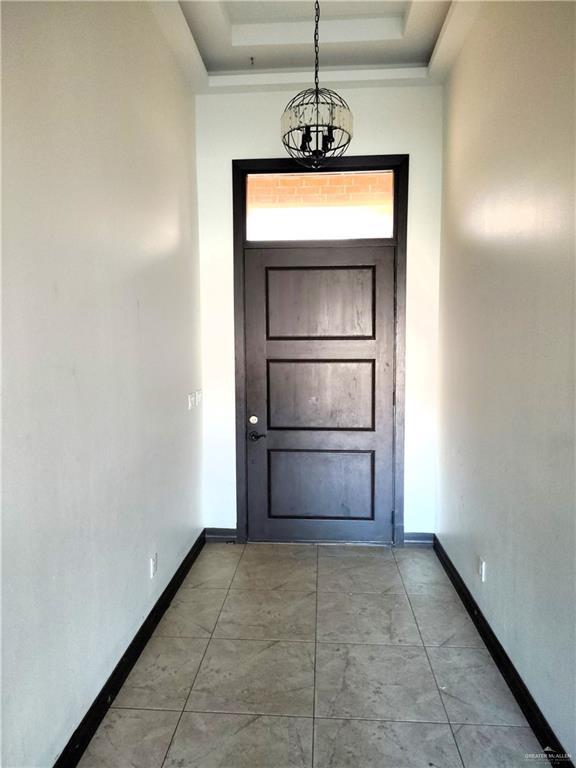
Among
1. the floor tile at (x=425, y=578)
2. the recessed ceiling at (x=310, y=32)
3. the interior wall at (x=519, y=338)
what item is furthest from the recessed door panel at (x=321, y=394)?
the recessed ceiling at (x=310, y=32)

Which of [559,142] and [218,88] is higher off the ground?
[218,88]

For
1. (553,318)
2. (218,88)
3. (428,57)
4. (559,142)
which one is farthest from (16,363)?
(428,57)

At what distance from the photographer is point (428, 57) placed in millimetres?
3215

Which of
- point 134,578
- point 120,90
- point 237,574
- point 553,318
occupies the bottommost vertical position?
point 237,574

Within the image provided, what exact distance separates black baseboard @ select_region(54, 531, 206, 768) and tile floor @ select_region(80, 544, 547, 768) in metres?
0.04

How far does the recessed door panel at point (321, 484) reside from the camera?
3.66 meters

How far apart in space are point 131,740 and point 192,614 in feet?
2.89

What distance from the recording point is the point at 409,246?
138 inches

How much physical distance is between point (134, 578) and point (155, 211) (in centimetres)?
186

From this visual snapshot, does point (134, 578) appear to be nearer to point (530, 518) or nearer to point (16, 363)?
point (16, 363)

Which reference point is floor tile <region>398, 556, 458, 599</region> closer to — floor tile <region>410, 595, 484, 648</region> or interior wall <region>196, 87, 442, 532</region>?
floor tile <region>410, 595, 484, 648</region>

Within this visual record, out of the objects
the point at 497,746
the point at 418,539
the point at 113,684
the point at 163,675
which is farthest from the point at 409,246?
the point at 113,684

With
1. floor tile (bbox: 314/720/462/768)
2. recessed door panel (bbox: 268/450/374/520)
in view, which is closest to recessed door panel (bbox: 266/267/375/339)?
recessed door panel (bbox: 268/450/374/520)

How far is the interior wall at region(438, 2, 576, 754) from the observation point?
5.40 feet
